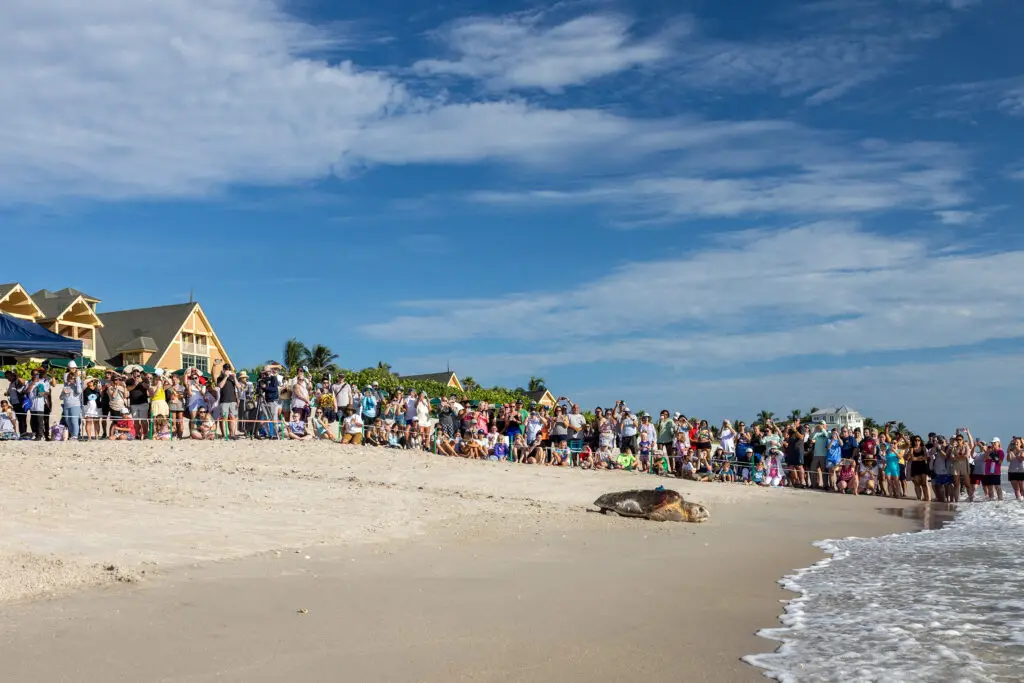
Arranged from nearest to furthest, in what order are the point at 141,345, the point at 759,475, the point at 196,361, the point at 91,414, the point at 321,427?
1. the point at 91,414
2. the point at 321,427
3. the point at 759,475
4. the point at 141,345
5. the point at 196,361

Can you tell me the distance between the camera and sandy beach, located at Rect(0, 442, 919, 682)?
508 cm

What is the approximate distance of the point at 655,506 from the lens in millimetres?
13203

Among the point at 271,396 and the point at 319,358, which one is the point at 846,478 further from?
the point at 319,358

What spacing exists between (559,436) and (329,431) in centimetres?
533

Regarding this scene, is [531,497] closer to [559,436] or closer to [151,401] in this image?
[559,436]

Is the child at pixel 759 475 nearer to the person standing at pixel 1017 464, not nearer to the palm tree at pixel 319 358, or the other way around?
the person standing at pixel 1017 464

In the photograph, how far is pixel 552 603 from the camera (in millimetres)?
6926

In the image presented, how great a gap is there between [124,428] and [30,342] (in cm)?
257

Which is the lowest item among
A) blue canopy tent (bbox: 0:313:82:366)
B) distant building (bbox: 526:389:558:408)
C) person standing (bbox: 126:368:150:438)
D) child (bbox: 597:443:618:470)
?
child (bbox: 597:443:618:470)

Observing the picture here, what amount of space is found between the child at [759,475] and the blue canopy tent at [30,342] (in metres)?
15.6

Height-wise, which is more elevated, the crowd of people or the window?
the window

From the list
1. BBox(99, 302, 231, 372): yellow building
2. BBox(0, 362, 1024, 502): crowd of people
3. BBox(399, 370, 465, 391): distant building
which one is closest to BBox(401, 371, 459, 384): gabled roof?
BBox(399, 370, 465, 391): distant building

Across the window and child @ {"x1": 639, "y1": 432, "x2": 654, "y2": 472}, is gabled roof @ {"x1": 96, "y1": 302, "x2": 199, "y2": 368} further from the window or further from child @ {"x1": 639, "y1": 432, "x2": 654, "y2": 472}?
child @ {"x1": 639, "y1": 432, "x2": 654, "y2": 472}

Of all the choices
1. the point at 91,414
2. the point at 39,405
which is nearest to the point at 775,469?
the point at 91,414
